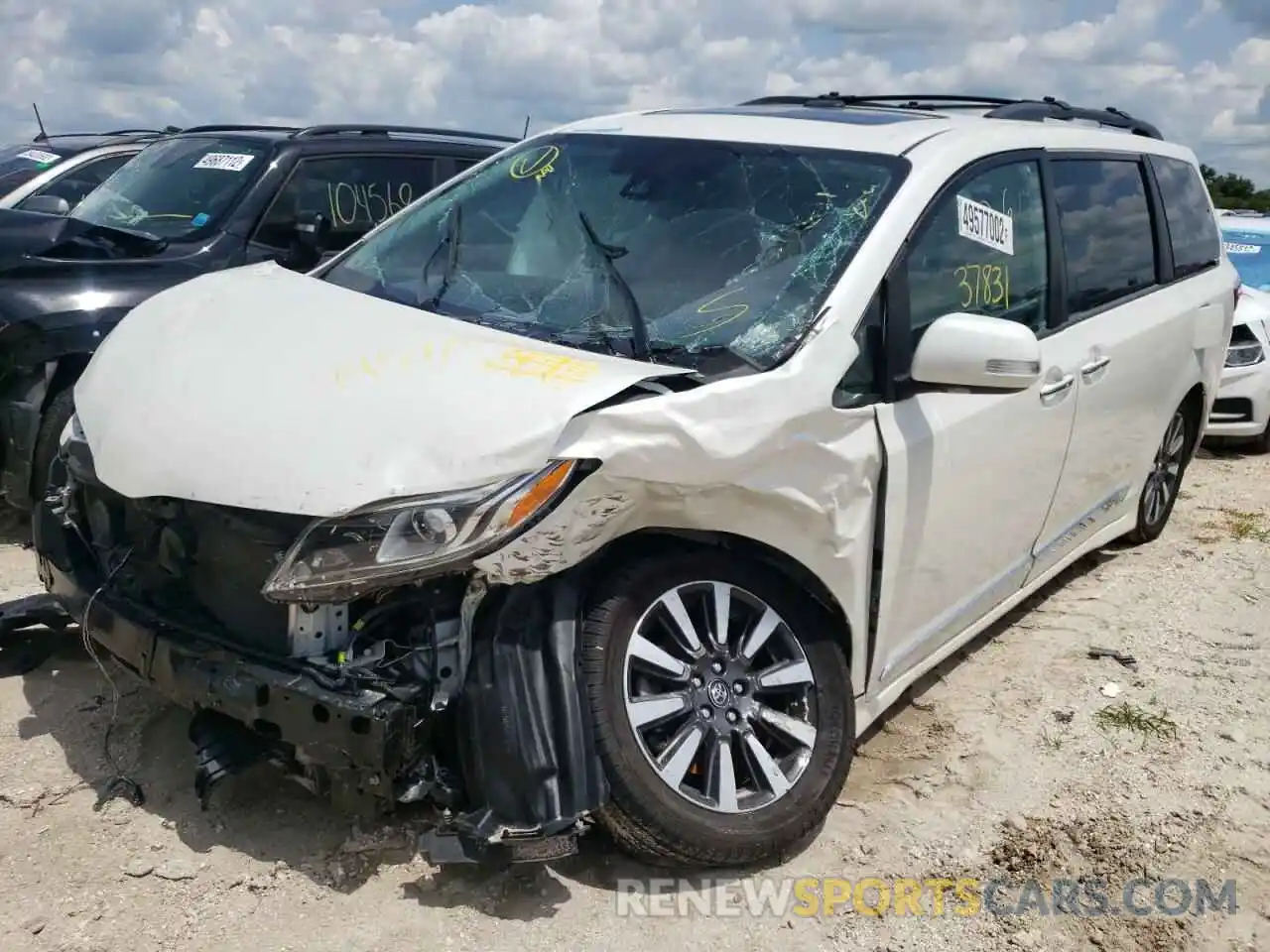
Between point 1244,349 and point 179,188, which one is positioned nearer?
point 179,188

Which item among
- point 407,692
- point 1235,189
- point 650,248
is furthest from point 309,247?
point 1235,189

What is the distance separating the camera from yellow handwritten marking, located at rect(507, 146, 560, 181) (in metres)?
4.09

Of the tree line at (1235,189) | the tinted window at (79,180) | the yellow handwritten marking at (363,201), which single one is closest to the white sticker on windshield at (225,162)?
the yellow handwritten marking at (363,201)

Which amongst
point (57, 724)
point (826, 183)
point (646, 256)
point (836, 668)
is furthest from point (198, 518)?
point (826, 183)

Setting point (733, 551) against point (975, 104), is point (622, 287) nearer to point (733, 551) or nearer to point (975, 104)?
point (733, 551)

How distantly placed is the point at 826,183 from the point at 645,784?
5.81ft

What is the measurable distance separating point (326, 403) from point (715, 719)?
4.05 ft

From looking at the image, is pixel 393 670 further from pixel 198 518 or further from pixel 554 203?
pixel 554 203

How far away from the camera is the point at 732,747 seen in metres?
3.18

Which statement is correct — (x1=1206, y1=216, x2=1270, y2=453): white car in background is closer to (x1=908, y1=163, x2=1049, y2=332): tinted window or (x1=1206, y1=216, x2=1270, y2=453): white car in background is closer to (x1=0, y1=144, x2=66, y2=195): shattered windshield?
(x1=908, y1=163, x2=1049, y2=332): tinted window

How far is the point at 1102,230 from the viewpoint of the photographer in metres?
4.62

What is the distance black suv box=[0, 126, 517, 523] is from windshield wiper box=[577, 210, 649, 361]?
1559 millimetres

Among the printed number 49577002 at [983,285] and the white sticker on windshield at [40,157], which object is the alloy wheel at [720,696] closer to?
the printed number 49577002 at [983,285]

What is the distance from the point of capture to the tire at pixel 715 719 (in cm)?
294
